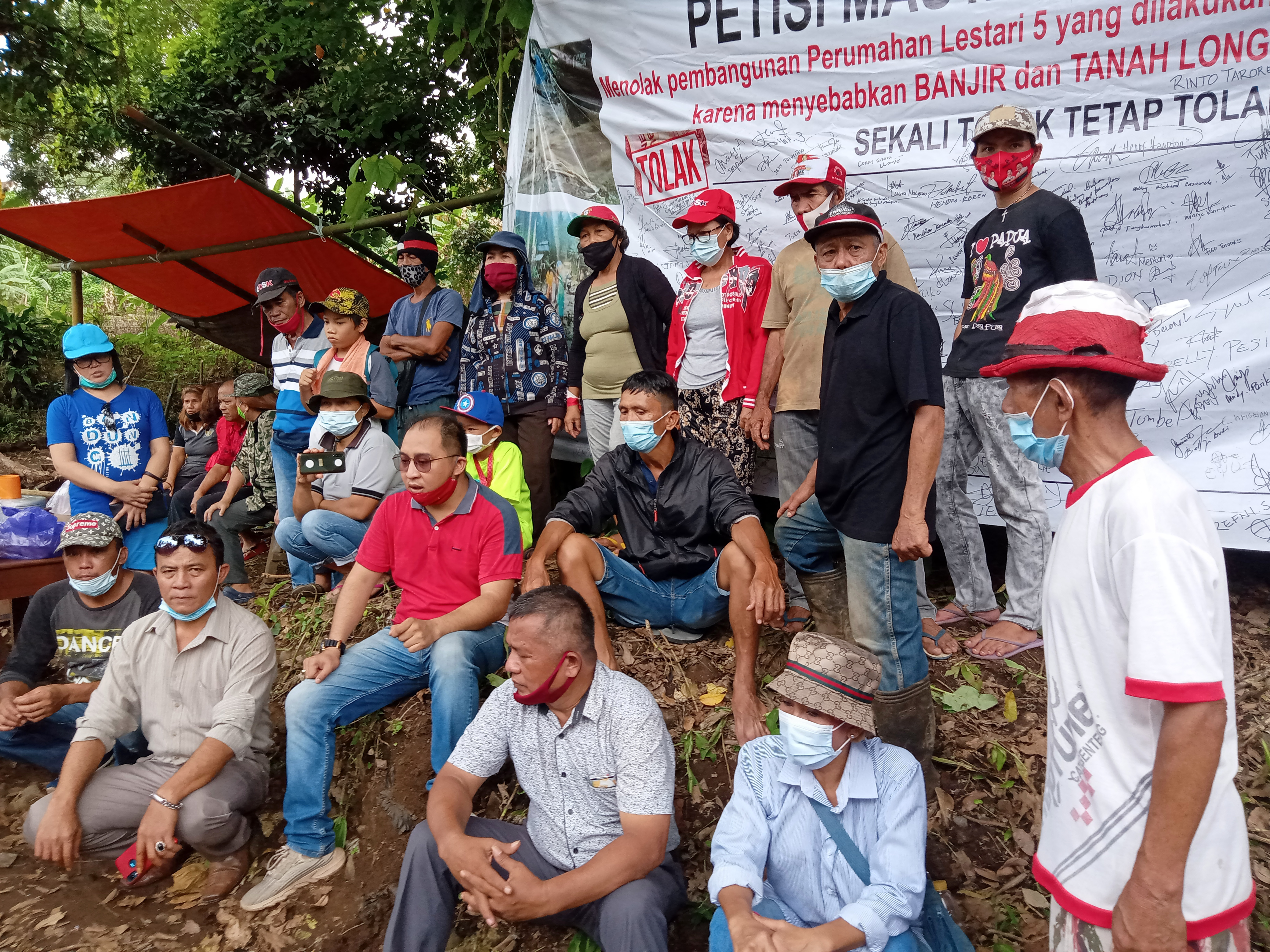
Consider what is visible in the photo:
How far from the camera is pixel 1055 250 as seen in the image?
370 cm

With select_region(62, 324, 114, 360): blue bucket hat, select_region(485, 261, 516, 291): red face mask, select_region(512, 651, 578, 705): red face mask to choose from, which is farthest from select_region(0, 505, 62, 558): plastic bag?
select_region(512, 651, 578, 705): red face mask

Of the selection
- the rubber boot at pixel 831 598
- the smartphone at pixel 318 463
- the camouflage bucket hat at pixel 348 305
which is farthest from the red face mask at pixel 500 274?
the rubber boot at pixel 831 598

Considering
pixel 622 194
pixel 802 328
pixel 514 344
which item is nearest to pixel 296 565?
pixel 514 344

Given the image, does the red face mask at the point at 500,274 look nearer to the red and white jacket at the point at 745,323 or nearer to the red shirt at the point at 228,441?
the red and white jacket at the point at 745,323

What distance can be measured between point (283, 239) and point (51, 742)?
512 centimetres

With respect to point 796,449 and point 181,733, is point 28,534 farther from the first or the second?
point 796,449

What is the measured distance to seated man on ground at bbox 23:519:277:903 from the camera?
12.4 feet

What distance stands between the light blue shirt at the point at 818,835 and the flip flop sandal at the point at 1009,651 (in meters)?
1.68

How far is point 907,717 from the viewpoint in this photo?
123 inches

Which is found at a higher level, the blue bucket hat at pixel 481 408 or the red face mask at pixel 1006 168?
the red face mask at pixel 1006 168

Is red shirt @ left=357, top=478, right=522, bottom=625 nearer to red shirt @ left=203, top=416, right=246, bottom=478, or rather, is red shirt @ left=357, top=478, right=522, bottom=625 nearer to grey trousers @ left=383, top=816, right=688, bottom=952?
grey trousers @ left=383, top=816, right=688, bottom=952

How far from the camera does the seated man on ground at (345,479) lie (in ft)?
17.8

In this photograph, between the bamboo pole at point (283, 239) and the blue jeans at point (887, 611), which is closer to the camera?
the blue jeans at point (887, 611)

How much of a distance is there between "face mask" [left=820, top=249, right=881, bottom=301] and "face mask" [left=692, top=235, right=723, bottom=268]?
4.97 feet
